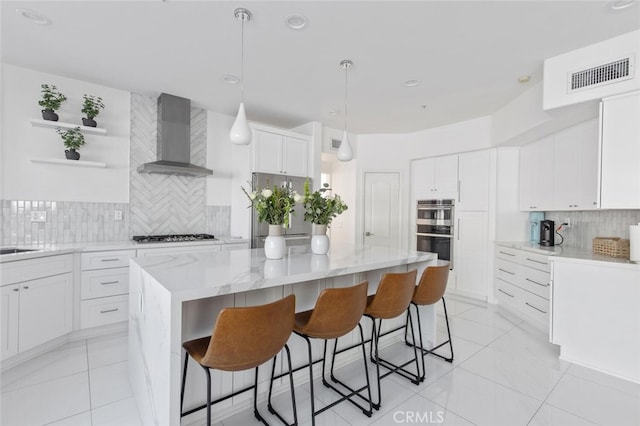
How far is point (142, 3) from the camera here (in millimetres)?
2098

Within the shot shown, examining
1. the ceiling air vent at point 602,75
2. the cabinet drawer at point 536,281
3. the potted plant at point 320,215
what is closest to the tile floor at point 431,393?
the cabinet drawer at point 536,281

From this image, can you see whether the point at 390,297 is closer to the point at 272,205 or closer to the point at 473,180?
the point at 272,205

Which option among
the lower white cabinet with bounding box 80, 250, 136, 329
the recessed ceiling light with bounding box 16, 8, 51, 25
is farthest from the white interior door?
the recessed ceiling light with bounding box 16, 8, 51, 25

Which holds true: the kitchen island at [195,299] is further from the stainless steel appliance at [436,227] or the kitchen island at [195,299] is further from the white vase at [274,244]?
the stainless steel appliance at [436,227]

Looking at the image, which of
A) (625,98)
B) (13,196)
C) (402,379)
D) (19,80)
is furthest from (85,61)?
(625,98)

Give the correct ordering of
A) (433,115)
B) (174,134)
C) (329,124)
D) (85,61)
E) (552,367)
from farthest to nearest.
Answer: (329,124)
(433,115)
(174,134)
(85,61)
(552,367)

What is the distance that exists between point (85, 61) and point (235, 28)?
1684 millimetres

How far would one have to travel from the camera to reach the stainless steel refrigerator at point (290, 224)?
4.08 meters

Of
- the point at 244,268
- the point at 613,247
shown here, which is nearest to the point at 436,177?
the point at 613,247

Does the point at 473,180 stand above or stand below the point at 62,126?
below

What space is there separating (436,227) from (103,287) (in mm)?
Result: 4670

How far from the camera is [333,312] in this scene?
178 cm

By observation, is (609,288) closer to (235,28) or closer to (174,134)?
(235,28)

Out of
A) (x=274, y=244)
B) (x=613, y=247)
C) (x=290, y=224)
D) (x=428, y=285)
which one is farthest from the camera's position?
(x=290, y=224)
